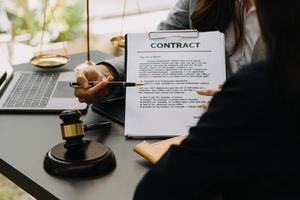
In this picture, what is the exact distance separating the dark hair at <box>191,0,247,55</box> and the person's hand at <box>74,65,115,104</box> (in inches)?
12.3

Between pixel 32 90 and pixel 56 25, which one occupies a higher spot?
pixel 56 25

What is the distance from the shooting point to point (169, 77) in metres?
1.10

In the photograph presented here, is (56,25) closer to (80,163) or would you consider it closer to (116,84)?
(116,84)

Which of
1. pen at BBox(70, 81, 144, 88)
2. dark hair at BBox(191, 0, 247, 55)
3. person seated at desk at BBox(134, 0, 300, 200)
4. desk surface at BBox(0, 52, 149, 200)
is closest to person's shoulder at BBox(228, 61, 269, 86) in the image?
person seated at desk at BBox(134, 0, 300, 200)

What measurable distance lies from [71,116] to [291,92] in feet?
1.66

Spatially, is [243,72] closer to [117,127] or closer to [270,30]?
[270,30]

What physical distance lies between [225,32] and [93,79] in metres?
0.39

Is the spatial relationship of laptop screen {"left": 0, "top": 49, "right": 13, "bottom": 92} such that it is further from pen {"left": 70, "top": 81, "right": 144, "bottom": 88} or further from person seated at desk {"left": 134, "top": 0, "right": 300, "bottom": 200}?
person seated at desk {"left": 134, "top": 0, "right": 300, "bottom": 200}

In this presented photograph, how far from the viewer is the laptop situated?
1.21 meters

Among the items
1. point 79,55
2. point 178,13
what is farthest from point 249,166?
point 79,55

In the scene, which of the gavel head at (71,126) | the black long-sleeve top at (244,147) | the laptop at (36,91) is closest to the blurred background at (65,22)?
the laptop at (36,91)

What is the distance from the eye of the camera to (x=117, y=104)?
125cm

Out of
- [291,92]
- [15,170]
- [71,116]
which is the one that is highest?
[291,92]

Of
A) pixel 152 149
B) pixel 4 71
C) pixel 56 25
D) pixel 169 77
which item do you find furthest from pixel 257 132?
pixel 56 25
